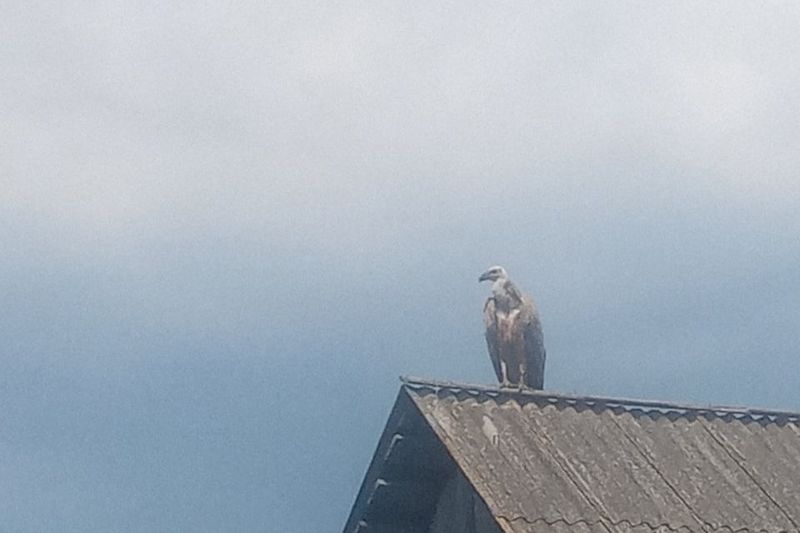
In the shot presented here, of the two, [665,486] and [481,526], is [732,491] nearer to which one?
[665,486]

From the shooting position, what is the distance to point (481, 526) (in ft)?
40.1

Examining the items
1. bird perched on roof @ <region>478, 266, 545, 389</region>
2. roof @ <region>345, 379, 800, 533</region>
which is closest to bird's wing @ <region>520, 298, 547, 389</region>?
bird perched on roof @ <region>478, 266, 545, 389</region>

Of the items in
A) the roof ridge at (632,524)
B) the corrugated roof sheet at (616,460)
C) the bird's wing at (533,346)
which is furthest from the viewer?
the bird's wing at (533,346)

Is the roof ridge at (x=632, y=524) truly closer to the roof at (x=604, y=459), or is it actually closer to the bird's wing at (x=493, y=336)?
the roof at (x=604, y=459)

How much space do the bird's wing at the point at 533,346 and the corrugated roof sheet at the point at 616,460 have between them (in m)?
2.80

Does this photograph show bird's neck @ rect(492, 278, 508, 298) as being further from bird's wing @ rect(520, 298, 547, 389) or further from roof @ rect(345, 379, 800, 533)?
roof @ rect(345, 379, 800, 533)

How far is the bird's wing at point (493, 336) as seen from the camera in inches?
606

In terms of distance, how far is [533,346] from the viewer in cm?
1525

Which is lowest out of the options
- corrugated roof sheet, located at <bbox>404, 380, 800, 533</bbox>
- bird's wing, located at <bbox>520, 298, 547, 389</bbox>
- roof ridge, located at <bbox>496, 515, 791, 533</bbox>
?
roof ridge, located at <bbox>496, 515, 791, 533</bbox>

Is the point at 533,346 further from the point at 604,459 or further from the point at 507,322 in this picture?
the point at 604,459

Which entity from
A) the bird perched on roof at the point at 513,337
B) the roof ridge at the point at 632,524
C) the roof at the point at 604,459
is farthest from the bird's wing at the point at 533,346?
the roof ridge at the point at 632,524

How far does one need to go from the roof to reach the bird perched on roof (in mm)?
2503

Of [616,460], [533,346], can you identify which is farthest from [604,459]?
[533,346]

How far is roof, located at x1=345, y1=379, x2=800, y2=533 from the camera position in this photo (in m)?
11.0
